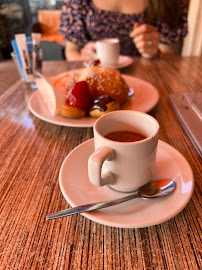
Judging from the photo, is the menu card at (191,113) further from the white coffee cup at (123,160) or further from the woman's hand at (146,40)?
the woman's hand at (146,40)

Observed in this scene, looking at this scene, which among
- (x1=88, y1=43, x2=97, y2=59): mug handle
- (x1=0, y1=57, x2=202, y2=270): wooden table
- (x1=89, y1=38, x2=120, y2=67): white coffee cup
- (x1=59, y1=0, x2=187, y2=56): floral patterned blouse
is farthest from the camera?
(x1=59, y1=0, x2=187, y2=56): floral patterned blouse

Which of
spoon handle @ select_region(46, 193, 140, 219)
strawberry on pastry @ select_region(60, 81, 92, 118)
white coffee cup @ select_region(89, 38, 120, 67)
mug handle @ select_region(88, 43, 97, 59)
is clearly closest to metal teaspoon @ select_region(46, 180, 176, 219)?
spoon handle @ select_region(46, 193, 140, 219)

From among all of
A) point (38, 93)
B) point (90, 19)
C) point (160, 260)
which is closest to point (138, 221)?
point (160, 260)

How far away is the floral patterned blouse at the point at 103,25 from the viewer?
1599 millimetres

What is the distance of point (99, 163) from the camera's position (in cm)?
34

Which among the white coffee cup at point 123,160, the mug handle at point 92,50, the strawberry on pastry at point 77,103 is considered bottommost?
the mug handle at point 92,50

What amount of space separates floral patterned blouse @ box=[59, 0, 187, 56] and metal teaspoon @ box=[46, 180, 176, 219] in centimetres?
148

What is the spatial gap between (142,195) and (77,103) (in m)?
0.37

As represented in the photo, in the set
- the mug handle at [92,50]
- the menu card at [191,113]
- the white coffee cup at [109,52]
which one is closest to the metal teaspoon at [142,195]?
the menu card at [191,113]

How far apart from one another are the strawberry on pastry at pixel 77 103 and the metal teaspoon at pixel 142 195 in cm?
34

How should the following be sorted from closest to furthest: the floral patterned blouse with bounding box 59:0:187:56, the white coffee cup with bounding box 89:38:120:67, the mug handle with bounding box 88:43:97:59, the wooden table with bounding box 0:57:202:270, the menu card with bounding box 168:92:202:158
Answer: the wooden table with bounding box 0:57:202:270 < the menu card with bounding box 168:92:202:158 < the white coffee cup with bounding box 89:38:120:67 < the mug handle with bounding box 88:43:97:59 < the floral patterned blouse with bounding box 59:0:187:56

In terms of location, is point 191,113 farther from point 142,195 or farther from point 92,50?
point 92,50

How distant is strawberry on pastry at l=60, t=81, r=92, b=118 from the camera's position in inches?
26.3

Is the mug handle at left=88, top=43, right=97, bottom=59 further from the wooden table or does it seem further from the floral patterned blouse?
the wooden table
